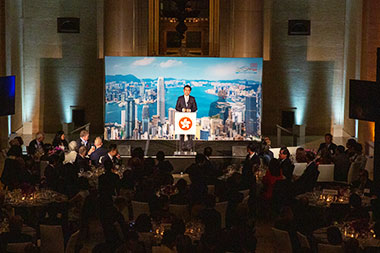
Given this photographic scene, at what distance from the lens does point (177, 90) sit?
63.6 feet

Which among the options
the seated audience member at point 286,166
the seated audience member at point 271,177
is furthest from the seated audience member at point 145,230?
the seated audience member at point 286,166

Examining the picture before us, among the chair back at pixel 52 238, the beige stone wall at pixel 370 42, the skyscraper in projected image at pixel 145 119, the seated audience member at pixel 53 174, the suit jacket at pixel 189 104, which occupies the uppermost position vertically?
the beige stone wall at pixel 370 42

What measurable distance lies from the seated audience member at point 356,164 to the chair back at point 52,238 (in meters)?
7.20

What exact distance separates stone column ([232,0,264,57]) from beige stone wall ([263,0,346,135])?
39 centimetres

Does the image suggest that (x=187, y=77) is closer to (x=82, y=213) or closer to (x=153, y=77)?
(x=153, y=77)

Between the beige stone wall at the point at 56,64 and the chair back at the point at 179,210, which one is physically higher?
the beige stone wall at the point at 56,64

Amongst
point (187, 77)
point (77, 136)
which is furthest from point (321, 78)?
point (77, 136)

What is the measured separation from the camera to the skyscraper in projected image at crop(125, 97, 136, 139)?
63.1 feet

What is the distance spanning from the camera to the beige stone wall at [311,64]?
21078 mm

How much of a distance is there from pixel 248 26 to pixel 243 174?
9323mm

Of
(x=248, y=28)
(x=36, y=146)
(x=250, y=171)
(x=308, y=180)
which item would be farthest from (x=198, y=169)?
(x=248, y=28)

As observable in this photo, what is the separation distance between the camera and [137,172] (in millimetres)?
12969

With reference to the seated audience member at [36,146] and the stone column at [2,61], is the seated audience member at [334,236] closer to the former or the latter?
the seated audience member at [36,146]

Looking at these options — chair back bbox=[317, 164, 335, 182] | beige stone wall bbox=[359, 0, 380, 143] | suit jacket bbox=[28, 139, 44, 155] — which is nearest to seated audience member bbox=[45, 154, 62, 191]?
suit jacket bbox=[28, 139, 44, 155]
